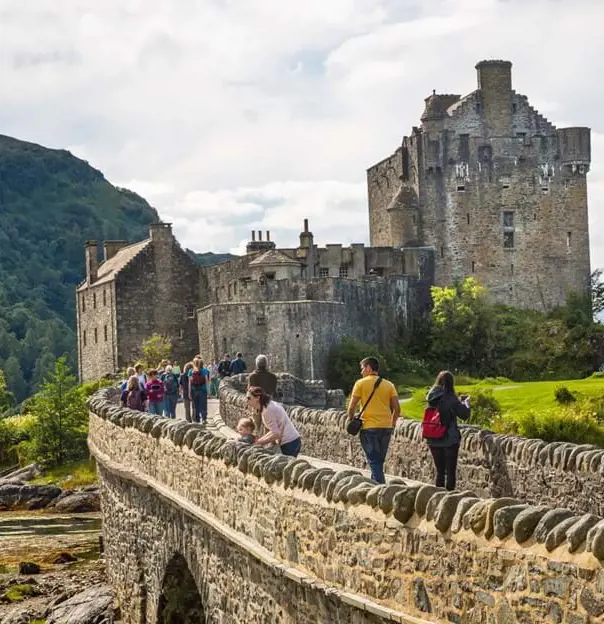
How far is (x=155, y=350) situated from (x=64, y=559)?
39262mm

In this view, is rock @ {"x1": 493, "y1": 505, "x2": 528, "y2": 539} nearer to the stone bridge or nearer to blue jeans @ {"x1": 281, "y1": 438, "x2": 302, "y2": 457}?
the stone bridge

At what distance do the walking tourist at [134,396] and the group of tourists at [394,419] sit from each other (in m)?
14.1

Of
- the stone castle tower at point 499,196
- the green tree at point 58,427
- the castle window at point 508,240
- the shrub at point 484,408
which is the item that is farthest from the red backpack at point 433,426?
the castle window at point 508,240

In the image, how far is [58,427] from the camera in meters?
58.4

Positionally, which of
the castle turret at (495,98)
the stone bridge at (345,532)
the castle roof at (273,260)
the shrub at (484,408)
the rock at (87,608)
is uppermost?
the castle turret at (495,98)

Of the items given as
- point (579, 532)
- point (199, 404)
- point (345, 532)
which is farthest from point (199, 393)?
point (579, 532)

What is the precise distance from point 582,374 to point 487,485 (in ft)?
170

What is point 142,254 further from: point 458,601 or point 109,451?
point 458,601

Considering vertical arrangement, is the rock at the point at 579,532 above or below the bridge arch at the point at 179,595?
above

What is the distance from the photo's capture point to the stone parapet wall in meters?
17.4

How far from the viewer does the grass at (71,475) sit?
2106 inches

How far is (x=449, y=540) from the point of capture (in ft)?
38.3

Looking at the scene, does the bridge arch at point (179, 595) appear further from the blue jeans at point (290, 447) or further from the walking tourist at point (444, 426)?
the walking tourist at point (444, 426)

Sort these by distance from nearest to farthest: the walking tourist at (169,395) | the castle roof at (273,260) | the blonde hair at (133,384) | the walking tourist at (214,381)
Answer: the blonde hair at (133,384), the walking tourist at (169,395), the walking tourist at (214,381), the castle roof at (273,260)
